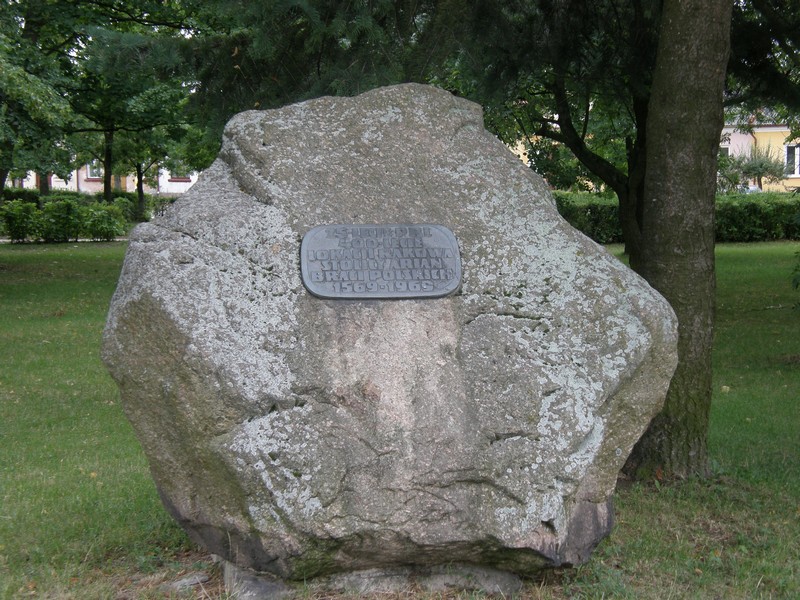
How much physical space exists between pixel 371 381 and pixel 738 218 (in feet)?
83.6

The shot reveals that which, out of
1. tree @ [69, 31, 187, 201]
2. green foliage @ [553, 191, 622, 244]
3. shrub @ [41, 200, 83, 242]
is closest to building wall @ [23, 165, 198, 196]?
shrub @ [41, 200, 83, 242]

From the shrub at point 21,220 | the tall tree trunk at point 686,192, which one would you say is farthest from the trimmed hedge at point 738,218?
the tall tree trunk at point 686,192

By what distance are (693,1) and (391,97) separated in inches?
82.2

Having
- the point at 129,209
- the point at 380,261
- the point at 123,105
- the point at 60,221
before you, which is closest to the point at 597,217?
the point at 123,105

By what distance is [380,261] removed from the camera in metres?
4.15

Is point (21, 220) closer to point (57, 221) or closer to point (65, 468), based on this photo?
point (57, 221)

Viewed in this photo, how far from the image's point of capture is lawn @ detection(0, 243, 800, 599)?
4.20 meters

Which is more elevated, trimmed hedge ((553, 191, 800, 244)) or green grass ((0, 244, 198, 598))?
trimmed hedge ((553, 191, 800, 244))

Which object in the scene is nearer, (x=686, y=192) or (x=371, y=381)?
(x=371, y=381)

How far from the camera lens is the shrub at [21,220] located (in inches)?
896

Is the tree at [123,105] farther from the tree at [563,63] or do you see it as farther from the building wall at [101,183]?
the building wall at [101,183]

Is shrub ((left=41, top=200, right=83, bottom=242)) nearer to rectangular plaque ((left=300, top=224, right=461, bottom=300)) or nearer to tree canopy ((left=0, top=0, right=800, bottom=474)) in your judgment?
tree canopy ((left=0, top=0, right=800, bottom=474))

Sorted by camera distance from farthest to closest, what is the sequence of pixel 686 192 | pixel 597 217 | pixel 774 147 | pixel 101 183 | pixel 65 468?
pixel 101 183 → pixel 774 147 → pixel 597 217 → pixel 65 468 → pixel 686 192

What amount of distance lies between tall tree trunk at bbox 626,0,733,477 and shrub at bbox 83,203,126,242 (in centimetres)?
2140
